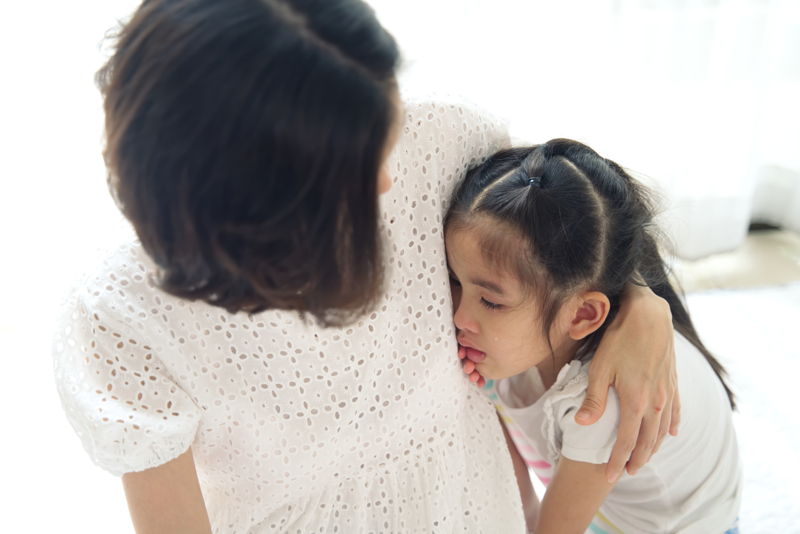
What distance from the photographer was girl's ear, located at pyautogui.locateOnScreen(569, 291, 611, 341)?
748 millimetres

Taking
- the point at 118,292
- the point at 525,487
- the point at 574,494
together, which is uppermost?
the point at 118,292

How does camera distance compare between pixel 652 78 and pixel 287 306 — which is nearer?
pixel 287 306

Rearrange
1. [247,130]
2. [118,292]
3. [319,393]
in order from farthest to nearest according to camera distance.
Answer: [319,393] → [118,292] → [247,130]

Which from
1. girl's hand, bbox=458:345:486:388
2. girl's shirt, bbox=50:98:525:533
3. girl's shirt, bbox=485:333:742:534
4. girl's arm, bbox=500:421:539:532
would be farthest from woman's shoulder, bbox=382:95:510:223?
girl's arm, bbox=500:421:539:532

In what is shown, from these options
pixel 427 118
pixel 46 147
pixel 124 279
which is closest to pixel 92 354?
pixel 124 279

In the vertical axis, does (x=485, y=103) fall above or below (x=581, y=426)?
above

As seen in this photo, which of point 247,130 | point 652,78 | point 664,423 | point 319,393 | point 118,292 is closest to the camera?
point 247,130

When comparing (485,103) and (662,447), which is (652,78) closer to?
(485,103)

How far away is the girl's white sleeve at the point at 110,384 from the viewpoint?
21.2 inches

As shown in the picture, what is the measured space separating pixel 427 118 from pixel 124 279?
0.31 m

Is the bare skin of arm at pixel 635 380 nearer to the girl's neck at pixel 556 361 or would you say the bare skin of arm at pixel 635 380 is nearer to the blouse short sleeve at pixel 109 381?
the girl's neck at pixel 556 361

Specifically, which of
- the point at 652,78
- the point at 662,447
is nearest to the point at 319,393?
the point at 662,447

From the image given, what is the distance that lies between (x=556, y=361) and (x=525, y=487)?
0.26 meters

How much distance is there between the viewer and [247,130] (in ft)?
1.31
